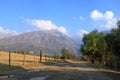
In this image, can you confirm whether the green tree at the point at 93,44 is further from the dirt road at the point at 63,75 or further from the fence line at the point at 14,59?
the dirt road at the point at 63,75

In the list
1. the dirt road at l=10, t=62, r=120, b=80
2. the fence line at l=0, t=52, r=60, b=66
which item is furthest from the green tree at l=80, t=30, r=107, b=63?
the dirt road at l=10, t=62, r=120, b=80

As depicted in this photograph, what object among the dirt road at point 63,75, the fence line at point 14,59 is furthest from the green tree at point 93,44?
the dirt road at point 63,75

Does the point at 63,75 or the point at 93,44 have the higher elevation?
the point at 93,44

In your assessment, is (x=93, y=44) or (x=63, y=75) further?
(x=93, y=44)

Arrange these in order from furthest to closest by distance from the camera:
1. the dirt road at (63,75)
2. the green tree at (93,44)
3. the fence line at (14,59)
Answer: the green tree at (93,44) → the fence line at (14,59) → the dirt road at (63,75)

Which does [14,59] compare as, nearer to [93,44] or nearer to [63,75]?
[93,44]

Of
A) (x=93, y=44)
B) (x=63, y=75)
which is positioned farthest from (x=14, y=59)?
(x=63, y=75)

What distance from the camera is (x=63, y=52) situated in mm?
170625

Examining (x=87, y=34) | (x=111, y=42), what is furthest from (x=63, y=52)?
(x=111, y=42)

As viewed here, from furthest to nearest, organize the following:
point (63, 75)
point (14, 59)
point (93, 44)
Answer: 1. point (93, 44)
2. point (14, 59)
3. point (63, 75)

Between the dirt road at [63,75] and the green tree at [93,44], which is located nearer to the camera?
the dirt road at [63,75]

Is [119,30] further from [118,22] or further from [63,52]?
[63,52]

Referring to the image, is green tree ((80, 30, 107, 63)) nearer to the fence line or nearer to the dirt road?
the fence line

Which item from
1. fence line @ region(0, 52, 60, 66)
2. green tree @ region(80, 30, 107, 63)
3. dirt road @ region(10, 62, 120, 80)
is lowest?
dirt road @ region(10, 62, 120, 80)
